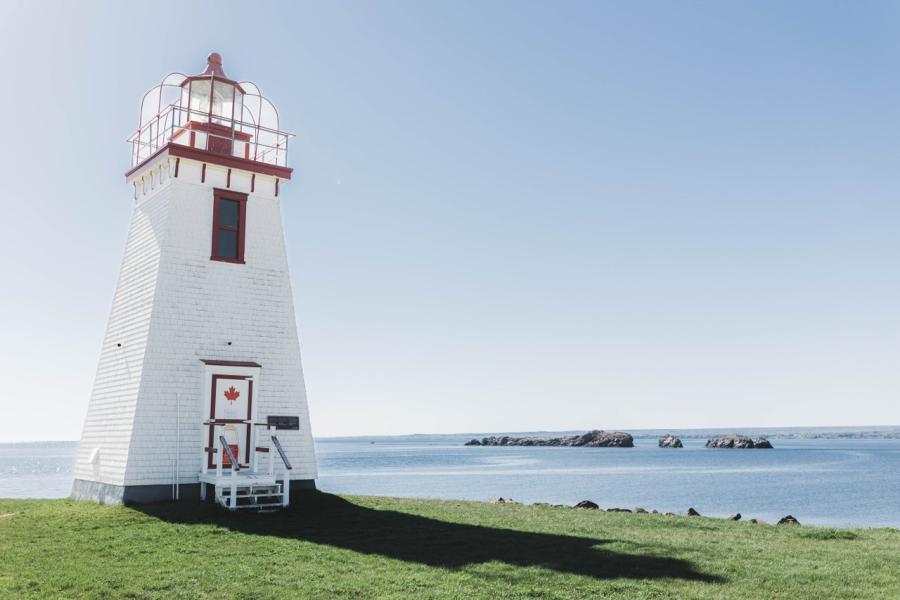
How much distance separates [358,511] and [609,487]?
123ft

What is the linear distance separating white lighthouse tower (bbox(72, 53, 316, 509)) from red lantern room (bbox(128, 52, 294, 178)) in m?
0.04

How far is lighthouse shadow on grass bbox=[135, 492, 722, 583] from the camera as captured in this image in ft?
38.2

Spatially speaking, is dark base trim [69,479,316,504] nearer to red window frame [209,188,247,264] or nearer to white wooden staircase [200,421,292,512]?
white wooden staircase [200,421,292,512]

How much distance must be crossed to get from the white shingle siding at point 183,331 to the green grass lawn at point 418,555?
1.87 meters

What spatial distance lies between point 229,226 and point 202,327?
2.82 m

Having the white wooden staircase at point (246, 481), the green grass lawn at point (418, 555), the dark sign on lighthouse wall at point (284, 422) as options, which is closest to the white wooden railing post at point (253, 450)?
Answer: the white wooden staircase at point (246, 481)

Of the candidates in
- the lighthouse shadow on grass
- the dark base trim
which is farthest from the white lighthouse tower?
the lighthouse shadow on grass

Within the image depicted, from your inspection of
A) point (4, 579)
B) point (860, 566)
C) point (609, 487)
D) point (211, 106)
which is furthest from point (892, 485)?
point (4, 579)

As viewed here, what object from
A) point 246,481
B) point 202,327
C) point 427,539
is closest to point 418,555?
point 427,539

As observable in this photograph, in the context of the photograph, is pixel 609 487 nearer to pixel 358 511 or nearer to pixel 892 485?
pixel 892 485

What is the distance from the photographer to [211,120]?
68.1ft

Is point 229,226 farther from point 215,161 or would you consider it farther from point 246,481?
point 246,481

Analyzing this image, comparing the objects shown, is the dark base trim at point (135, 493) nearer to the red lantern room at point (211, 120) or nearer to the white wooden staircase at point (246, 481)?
the white wooden staircase at point (246, 481)

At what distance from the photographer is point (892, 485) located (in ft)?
185
